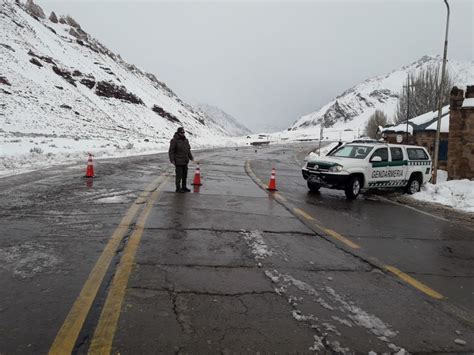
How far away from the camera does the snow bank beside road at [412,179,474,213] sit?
12.8 meters

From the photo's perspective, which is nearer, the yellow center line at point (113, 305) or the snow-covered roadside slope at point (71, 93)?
the yellow center line at point (113, 305)

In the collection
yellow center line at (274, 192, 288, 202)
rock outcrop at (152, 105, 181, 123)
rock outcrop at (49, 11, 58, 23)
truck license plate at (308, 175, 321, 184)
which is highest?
rock outcrop at (49, 11, 58, 23)

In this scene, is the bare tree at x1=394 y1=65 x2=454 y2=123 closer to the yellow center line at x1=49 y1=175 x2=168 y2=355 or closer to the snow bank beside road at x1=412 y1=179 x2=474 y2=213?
the snow bank beside road at x1=412 y1=179 x2=474 y2=213

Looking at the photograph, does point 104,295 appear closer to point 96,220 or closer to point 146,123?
point 96,220

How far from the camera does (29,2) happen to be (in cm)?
9206

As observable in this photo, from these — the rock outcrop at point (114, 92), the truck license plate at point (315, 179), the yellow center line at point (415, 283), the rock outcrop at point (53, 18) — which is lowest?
the yellow center line at point (415, 283)

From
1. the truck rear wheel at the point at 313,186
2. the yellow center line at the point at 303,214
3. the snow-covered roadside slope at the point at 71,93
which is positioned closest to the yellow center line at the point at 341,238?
the yellow center line at the point at 303,214

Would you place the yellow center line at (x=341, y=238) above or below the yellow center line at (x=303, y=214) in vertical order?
below

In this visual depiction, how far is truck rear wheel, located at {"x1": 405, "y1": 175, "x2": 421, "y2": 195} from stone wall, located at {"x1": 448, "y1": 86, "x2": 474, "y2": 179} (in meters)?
5.30

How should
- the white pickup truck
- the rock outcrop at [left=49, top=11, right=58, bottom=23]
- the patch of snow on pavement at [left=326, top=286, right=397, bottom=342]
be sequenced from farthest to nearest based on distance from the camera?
the rock outcrop at [left=49, top=11, right=58, bottom=23], the white pickup truck, the patch of snow on pavement at [left=326, top=286, right=397, bottom=342]

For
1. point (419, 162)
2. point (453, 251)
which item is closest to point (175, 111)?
point (419, 162)

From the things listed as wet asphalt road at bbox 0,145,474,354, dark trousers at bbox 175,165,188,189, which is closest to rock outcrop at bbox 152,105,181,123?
dark trousers at bbox 175,165,188,189

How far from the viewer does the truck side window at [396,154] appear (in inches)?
563

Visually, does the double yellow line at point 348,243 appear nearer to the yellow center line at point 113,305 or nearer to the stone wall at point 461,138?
the yellow center line at point 113,305
